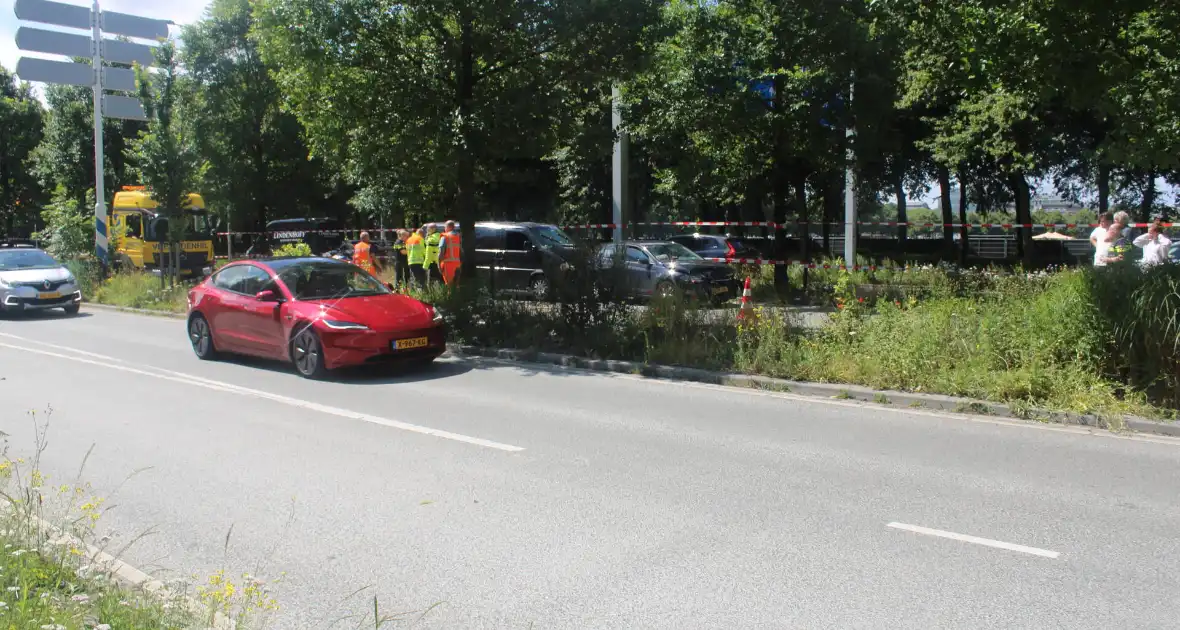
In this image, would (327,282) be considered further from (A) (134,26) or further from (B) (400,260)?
(A) (134,26)

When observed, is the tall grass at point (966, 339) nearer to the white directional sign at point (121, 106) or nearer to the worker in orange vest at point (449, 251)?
the worker in orange vest at point (449, 251)

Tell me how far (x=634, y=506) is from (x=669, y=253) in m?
15.1

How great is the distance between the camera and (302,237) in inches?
1240

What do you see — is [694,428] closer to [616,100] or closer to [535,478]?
[535,478]

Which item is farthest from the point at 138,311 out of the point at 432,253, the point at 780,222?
the point at 780,222

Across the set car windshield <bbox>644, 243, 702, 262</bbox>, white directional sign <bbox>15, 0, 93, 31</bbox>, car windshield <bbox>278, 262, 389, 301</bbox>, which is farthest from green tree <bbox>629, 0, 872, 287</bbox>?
white directional sign <bbox>15, 0, 93, 31</bbox>

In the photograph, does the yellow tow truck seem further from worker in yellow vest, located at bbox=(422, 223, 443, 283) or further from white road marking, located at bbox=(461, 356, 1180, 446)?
white road marking, located at bbox=(461, 356, 1180, 446)

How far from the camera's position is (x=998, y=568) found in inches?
189

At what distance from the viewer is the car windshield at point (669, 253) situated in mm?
20422

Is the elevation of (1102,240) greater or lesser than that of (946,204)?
lesser

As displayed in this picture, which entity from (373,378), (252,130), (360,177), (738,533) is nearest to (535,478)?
(738,533)

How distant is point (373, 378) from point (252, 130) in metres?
31.7

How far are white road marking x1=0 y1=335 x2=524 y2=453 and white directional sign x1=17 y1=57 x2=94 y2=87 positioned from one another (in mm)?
14177

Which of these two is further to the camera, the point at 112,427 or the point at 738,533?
the point at 112,427
